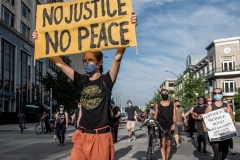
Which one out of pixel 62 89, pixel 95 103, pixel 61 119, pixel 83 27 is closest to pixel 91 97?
pixel 95 103

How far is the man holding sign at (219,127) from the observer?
6660 millimetres

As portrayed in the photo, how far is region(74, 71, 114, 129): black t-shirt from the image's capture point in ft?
13.2

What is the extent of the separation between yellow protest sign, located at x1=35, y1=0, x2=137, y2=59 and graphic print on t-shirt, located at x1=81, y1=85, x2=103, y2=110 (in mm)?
653

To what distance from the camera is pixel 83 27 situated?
4.77 meters

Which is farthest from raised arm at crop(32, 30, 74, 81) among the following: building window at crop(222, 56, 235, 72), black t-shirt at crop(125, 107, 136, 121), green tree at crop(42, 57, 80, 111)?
building window at crop(222, 56, 235, 72)

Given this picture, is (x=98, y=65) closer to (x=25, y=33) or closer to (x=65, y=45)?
(x=65, y=45)

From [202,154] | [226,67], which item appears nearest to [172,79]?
[226,67]

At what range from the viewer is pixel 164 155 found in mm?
Answer: 8242

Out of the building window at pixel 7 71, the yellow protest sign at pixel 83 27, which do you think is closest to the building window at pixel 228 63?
the building window at pixel 7 71

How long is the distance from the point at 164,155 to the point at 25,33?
134ft

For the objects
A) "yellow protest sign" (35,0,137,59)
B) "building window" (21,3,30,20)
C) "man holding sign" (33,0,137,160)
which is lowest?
"man holding sign" (33,0,137,160)

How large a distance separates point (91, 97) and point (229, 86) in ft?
194

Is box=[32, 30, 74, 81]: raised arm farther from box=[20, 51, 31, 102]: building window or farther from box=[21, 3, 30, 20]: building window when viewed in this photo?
box=[21, 3, 30, 20]: building window

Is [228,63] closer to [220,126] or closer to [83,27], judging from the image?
[220,126]
